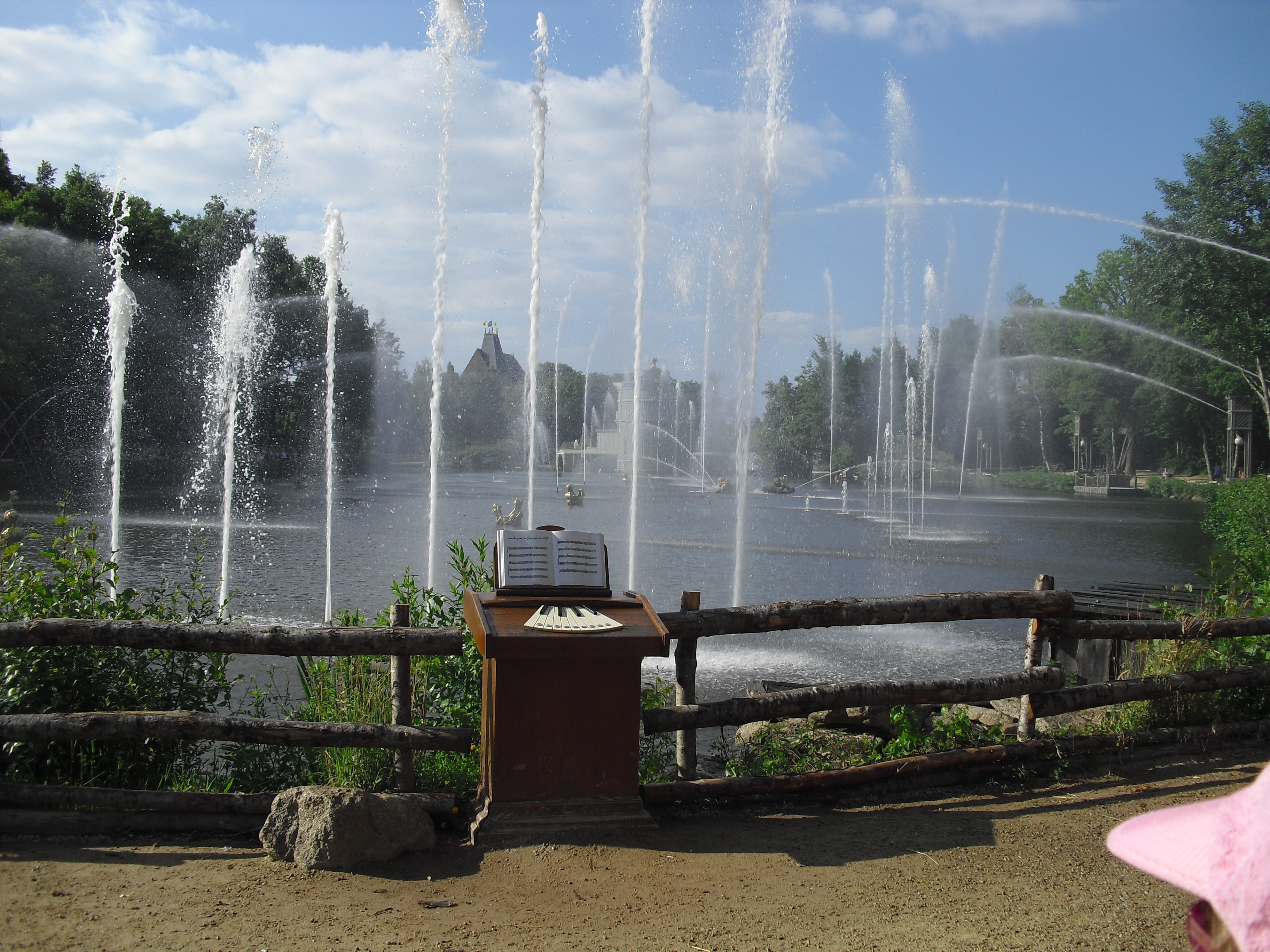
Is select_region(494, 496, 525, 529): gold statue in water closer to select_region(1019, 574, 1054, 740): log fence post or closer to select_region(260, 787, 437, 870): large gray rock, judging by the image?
select_region(1019, 574, 1054, 740): log fence post

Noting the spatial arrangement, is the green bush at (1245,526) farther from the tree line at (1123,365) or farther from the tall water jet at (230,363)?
the tall water jet at (230,363)

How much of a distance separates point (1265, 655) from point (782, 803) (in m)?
3.57

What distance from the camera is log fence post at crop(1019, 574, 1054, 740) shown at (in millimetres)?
5277

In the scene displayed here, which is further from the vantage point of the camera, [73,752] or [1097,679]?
[1097,679]

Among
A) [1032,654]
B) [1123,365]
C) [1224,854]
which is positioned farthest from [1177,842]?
[1123,365]

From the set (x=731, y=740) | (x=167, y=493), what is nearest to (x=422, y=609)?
(x=731, y=740)

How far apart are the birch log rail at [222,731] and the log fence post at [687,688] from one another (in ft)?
3.51

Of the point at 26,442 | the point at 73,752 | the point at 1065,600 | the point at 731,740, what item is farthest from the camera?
the point at 26,442

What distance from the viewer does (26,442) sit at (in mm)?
31562

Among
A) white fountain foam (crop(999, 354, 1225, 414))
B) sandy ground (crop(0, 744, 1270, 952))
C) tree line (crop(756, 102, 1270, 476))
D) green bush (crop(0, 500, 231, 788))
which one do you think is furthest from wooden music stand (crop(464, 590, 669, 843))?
white fountain foam (crop(999, 354, 1225, 414))

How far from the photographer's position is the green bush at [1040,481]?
54.9 m

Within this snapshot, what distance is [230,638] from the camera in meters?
4.32

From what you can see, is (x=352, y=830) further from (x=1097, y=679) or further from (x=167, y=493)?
(x=167, y=493)

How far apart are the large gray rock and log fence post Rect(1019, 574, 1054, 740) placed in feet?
11.0
